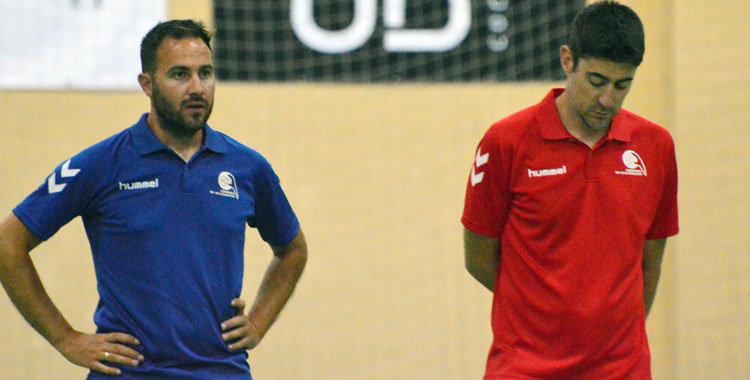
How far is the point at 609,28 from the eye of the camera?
8.27ft

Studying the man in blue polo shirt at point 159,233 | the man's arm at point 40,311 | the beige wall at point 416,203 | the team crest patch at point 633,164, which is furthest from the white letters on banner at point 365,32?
the man's arm at point 40,311

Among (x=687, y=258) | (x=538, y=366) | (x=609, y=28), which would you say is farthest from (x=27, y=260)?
(x=687, y=258)

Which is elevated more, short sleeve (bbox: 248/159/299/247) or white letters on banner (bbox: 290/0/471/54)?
white letters on banner (bbox: 290/0/471/54)

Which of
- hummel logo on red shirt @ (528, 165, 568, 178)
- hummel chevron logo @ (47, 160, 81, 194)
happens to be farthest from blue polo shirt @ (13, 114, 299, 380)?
hummel logo on red shirt @ (528, 165, 568, 178)

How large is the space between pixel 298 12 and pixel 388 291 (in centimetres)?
201

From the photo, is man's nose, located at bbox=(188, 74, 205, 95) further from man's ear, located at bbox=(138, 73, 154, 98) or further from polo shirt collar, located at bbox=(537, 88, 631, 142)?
polo shirt collar, located at bbox=(537, 88, 631, 142)

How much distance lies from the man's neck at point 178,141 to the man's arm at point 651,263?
150 cm

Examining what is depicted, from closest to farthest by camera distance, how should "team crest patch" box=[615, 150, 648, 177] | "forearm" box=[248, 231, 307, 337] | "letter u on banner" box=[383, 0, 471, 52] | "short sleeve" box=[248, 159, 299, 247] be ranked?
"team crest patch" box=[615, 150, 648, 177], "short sleeve" box=[248, 159, 299, 247], "forearm" box=[248, 231, 307, 337], "letter u on banner" box=[383, 0, 471, 52]

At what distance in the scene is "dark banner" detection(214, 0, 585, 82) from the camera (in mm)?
5758

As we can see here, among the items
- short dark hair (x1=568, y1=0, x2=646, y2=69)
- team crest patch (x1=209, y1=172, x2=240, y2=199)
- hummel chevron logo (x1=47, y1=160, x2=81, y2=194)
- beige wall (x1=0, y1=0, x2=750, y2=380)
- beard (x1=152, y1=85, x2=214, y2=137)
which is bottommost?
beige wall (x1=0, y1=0, x2=750, y2=380)

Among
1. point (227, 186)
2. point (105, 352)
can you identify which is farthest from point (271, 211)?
point (105, 352)

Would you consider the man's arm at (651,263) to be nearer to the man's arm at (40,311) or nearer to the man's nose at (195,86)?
the man's nose at (195,86)

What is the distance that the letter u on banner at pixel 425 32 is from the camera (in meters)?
5.75

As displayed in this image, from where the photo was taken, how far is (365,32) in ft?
18.9
